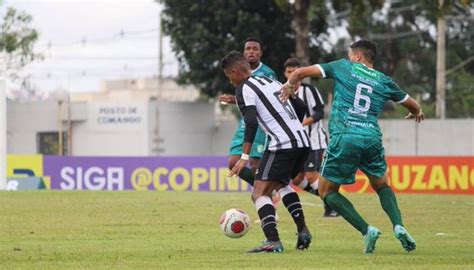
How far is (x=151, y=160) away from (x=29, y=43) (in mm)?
21896

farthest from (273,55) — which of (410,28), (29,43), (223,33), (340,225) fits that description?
(340,225)

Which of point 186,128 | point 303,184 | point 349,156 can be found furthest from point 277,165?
point 186,128

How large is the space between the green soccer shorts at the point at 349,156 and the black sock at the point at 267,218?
643 mm

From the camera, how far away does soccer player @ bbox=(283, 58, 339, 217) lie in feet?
54.6

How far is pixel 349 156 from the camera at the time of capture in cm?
1166

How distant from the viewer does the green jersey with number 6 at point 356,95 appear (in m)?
11.6

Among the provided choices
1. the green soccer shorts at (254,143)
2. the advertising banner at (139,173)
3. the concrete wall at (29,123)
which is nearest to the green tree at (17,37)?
the concrete wall at (29,123)

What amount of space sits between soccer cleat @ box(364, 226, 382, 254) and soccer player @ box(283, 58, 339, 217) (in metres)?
4.78

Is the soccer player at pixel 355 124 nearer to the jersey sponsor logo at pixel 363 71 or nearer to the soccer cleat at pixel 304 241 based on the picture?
the jersey sponsor logo at pixel 363 71

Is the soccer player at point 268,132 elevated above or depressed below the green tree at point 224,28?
below

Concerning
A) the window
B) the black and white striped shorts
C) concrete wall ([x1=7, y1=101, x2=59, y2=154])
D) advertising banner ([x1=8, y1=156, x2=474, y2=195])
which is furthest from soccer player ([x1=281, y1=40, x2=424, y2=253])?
concrete wall ([x1=7, y1=101, x2=59, y2=154])

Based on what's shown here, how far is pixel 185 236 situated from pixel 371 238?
2.90m

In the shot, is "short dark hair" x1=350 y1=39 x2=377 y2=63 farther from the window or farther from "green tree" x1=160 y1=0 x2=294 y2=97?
the window

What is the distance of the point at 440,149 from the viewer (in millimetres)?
47906
